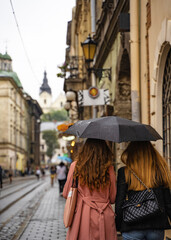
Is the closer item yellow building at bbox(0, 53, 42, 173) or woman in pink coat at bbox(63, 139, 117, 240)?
woman in pink coat at bbox(63, 139, 117, 240)

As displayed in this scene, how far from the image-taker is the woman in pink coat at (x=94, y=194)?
3.93 metres

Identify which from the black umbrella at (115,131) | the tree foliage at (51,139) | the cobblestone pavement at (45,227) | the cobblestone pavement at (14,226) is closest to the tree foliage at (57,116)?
the tree foliage at (51,139)

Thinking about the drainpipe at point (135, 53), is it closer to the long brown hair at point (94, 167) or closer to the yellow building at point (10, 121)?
the long brown hair at point (94, 167)

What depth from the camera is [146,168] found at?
148 inches

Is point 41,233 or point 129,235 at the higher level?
point 129,235

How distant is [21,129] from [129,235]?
68.8 meters

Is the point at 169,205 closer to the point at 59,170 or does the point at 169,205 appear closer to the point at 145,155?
the point at 145,155

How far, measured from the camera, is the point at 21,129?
235ft

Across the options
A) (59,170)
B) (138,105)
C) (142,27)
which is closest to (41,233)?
(138,105)

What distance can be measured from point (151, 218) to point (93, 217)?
57 cm

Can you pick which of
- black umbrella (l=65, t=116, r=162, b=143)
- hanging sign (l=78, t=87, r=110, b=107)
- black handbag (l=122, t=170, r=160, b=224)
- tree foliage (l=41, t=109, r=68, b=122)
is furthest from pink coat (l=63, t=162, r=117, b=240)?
tree foliage (l=41, t=109, r=68, b=122)

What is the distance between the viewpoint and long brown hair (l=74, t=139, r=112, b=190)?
4.02 m

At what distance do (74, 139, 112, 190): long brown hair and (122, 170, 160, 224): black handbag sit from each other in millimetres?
408

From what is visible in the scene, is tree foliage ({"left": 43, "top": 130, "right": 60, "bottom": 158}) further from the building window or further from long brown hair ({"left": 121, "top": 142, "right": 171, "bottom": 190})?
long brown hair ({"left": 121, "top": 142, "right": 171, "bottom": 190})
